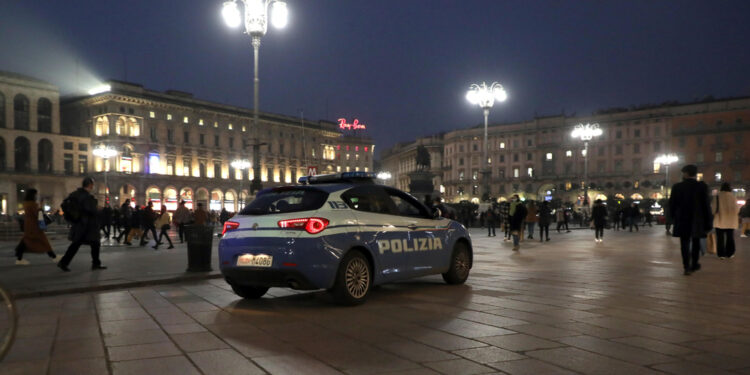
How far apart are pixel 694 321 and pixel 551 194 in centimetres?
9708

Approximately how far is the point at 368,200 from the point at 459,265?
89.1 inches

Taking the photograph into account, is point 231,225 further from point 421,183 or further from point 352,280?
point 421,183

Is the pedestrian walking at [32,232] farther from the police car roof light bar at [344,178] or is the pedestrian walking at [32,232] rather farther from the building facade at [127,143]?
the building facade at [127,143]

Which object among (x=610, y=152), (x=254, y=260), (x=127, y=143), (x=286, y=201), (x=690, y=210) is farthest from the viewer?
(x=610, y=152)

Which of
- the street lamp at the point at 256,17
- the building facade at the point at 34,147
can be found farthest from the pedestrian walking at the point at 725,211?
the building facade at the point at 34,147

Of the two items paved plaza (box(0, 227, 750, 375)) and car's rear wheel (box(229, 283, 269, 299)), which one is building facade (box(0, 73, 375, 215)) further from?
paved plaza (box(0, 227, 750, 375))

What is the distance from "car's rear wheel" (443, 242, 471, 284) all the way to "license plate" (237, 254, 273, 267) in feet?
10.3

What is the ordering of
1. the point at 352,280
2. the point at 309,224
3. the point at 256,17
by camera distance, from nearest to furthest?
1. the point at 309,224
2. the point at 352,280
3. the point at 256,17

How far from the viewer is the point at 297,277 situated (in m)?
6.82

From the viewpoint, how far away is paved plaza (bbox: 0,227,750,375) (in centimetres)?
449

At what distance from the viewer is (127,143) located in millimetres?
74000

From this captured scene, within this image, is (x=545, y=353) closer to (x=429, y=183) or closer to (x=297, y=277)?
(x=297, y=277)

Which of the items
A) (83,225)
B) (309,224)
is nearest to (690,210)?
(309,224)

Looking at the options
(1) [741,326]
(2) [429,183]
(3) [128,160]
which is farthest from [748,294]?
(3) [128,160]
